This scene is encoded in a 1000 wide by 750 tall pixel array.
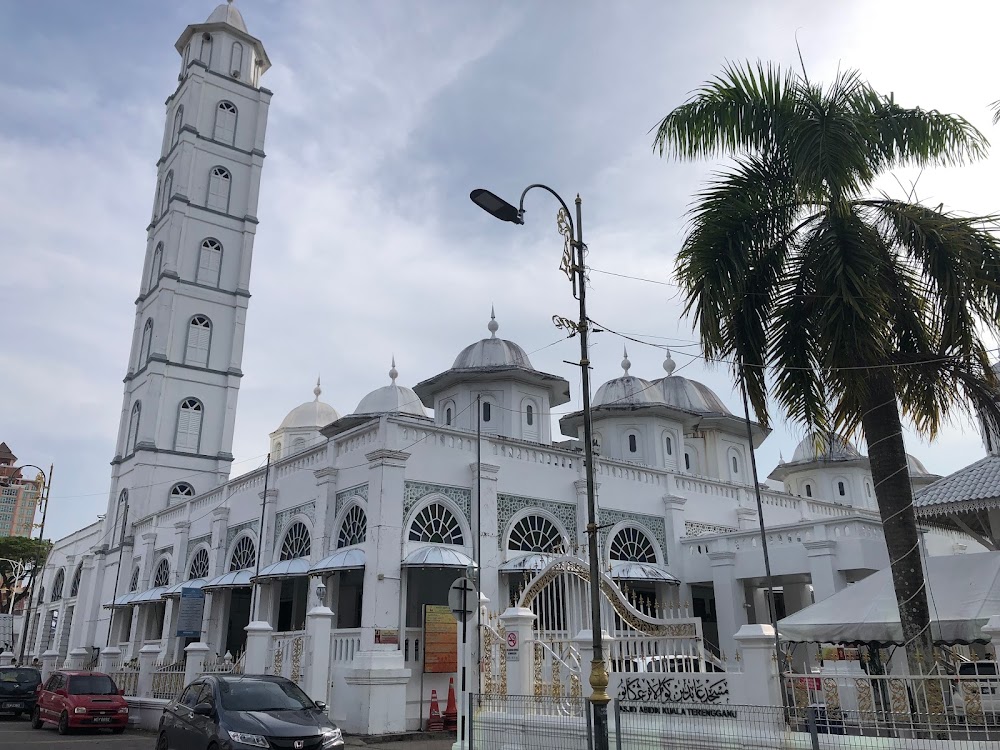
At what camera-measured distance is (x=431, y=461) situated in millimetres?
19281

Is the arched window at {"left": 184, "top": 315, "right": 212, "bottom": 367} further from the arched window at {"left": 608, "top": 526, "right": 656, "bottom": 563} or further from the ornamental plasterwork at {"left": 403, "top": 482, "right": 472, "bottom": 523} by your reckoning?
the arched window at {"left": 608, "top": 526, "right": 656, "bottom": 563}

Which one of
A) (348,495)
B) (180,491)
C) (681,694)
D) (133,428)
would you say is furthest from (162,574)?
(681,694)

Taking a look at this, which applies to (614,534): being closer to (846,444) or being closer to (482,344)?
(482,344)

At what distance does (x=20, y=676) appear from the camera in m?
20.6

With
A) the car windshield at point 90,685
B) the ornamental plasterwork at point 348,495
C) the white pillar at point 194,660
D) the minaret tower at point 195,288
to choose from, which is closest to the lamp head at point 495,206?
the ornamental plasterwork at point 348,495

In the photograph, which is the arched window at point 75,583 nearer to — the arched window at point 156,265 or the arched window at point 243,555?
the arched window at point 156,265

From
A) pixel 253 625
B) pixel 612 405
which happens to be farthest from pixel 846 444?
pixel 612 405

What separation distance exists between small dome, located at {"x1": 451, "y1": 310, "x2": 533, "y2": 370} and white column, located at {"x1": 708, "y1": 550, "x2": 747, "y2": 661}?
377 inches

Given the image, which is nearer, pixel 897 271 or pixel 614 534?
pixel 897 271

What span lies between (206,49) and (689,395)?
101 ft

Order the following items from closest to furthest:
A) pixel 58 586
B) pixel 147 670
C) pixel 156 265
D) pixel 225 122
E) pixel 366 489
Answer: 1. pixel 366 489
2. pixel 147 670
3. pixel 156 265
4. pixel 225 122
5. pixel 58 586

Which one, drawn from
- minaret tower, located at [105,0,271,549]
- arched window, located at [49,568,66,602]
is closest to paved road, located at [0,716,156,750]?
minaret tower, located at [105,0,271,549]

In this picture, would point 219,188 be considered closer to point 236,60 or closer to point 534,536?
point 236,60

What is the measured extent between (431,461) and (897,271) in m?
11.9
